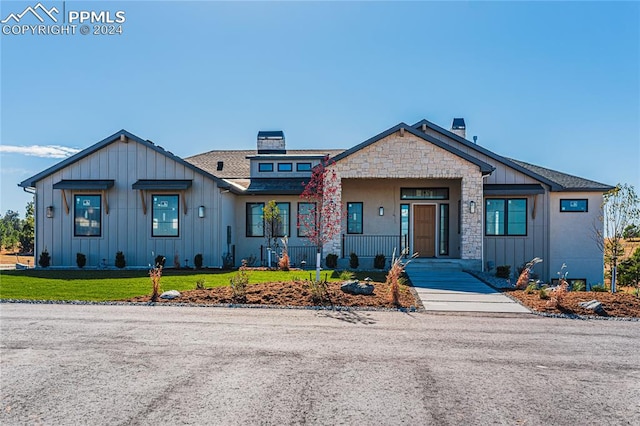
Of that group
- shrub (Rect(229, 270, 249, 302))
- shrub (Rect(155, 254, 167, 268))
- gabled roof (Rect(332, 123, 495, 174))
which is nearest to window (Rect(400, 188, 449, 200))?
gabled roof (Rect(332, 123, 495, 174))

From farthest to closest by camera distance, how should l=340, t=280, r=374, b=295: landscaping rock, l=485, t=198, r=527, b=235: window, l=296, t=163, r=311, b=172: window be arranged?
l=296, t=163, r=311, b=172: window → l=485, t=198, r=527, b=235: window → l=340, t=280, r=374, b=295: landscaping rock

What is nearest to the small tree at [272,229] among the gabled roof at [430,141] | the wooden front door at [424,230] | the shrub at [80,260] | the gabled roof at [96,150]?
the gabled roof at [96,150]

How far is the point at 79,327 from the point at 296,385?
4.41 metres

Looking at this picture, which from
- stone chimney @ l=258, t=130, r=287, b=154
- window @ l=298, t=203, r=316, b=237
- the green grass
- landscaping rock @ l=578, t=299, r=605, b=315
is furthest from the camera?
stone chimney @ l=258, t=130, r=287, b=154

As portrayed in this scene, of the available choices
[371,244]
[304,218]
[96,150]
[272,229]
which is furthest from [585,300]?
[96,150]

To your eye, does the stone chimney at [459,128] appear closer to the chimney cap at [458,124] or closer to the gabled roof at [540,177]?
the chimney cap at [458,124]

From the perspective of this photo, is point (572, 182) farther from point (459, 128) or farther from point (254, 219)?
point (254, 219)

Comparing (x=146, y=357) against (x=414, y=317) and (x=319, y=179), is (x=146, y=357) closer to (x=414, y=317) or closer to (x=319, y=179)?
(x=414, y=317)

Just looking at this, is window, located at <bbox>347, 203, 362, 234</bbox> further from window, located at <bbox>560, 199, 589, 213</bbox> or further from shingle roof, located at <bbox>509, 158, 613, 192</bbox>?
window, located at <bbox>560, 199, 589, 213</bbox>

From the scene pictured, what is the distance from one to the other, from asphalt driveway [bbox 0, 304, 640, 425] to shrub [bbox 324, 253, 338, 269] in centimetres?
779

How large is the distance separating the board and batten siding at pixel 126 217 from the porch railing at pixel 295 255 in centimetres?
217

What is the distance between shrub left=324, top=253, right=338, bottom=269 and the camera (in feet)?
54.4

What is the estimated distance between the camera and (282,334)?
7.40 metres

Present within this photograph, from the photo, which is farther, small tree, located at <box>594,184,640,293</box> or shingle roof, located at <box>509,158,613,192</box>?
shingle roof, located at <box>509,158,613,192</box>
